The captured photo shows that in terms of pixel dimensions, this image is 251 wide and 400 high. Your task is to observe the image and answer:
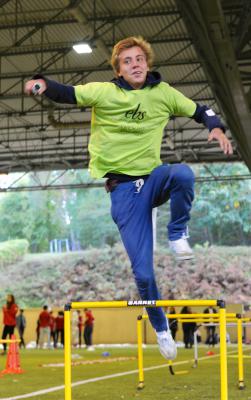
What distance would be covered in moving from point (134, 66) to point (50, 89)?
0.76 meters

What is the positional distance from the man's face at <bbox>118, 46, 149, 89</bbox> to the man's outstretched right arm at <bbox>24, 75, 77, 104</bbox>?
0.51m

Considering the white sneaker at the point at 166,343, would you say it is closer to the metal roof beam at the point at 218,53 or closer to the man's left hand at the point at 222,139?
the man's left hand at the point at 222,139

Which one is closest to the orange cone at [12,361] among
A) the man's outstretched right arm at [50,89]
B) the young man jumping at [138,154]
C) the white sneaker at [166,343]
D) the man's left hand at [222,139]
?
the white sneaker at [166,343]

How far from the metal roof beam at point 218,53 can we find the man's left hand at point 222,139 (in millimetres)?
9534

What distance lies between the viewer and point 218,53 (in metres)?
16.2

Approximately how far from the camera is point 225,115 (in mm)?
20703

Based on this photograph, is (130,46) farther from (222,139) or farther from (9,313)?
(9,313)

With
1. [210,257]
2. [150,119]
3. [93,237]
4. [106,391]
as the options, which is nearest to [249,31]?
[106,391]

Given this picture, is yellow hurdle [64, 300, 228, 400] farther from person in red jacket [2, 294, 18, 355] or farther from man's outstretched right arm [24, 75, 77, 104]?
person in red jacket [2, 294, 18, 355]

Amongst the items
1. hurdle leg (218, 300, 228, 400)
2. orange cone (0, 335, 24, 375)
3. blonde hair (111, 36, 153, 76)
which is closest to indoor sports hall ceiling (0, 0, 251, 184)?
orange cone (0, 335, 24, 375)

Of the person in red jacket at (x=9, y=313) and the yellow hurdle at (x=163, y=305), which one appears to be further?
the person in red jacket at (x=9, y=313)

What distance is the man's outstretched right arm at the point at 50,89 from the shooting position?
5.09m

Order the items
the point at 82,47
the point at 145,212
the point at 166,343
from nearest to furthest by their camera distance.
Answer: the point at 145,212, the point at 166,343, the point at 82,47

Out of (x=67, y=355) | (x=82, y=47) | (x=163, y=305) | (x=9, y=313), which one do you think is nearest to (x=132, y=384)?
(x=67, y=355)
